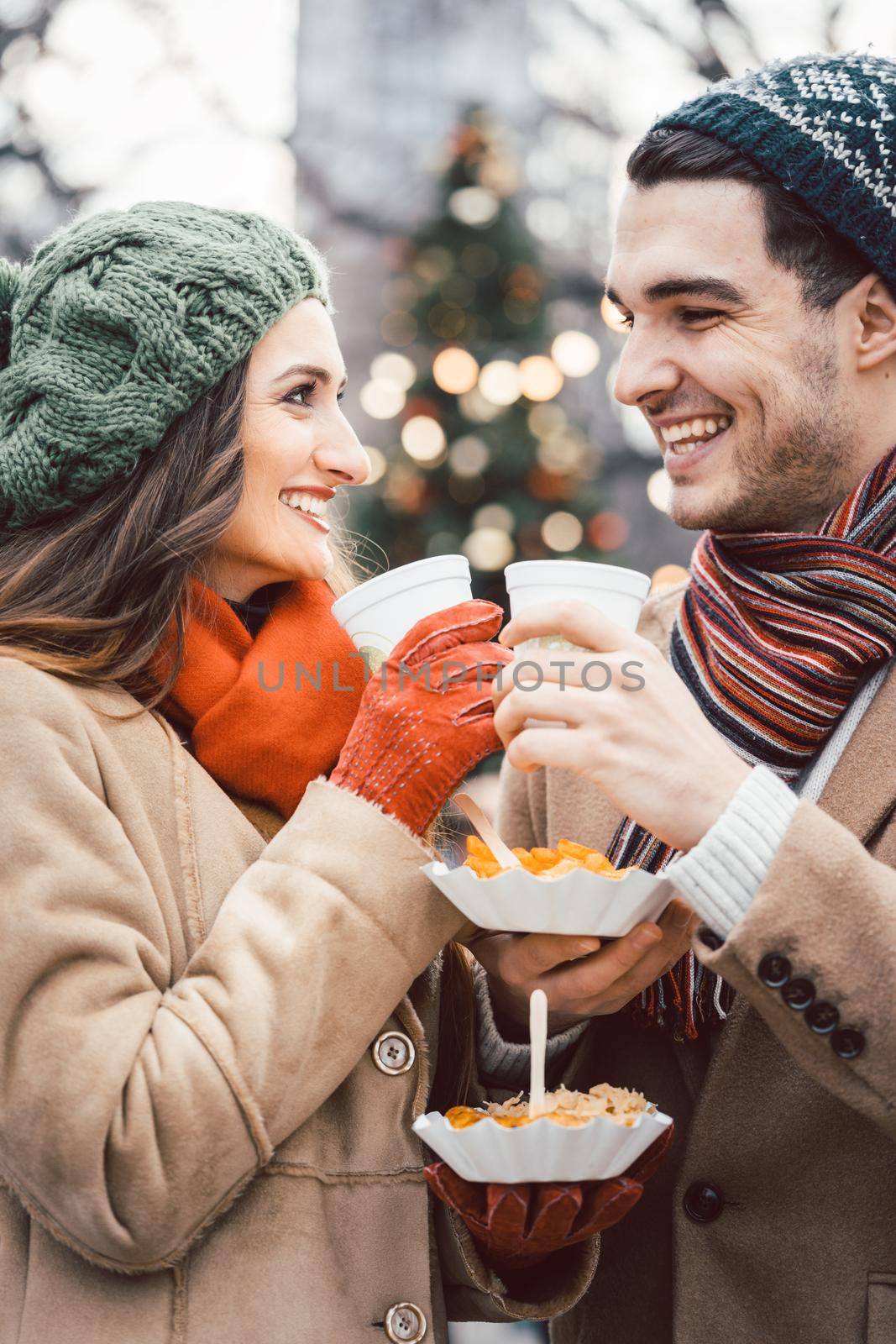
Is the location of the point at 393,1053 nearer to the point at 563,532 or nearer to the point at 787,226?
the point at 787,226

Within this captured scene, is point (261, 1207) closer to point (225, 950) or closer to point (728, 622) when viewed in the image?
point (225, 950)

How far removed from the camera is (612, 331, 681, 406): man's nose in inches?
84.4

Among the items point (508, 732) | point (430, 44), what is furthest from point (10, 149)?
point (508, 732)

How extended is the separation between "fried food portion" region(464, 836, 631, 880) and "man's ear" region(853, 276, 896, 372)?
3.75ft

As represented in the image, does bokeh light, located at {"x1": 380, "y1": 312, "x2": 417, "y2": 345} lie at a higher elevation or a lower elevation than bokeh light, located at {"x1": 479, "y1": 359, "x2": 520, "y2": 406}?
higher

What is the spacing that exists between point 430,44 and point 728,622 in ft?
25.1

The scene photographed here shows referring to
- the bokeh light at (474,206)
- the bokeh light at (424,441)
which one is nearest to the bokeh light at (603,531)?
the bokeh light at (424,441)

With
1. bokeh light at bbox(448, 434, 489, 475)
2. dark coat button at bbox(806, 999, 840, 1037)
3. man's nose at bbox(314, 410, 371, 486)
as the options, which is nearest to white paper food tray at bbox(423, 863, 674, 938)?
dark coat button at bbox(806, 999, 840, 1037)

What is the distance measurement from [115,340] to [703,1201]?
1.55 meters

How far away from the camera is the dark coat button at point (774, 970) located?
56.3 inches

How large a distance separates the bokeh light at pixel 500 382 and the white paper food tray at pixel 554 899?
14.8 ft

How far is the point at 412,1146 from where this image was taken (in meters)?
1.61

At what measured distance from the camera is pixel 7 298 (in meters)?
1.89

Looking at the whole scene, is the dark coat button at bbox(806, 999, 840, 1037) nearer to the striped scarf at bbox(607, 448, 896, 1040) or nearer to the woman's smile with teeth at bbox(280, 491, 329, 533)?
the striped scarf at bbox(607, 448, 896, 1040)
